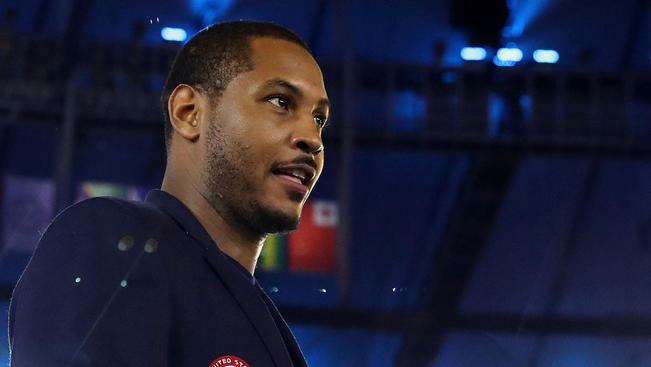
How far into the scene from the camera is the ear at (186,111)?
47.7 inches

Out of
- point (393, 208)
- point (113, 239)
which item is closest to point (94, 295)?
point (113, 239)

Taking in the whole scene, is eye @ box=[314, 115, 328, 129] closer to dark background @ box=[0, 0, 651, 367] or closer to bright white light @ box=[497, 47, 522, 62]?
dark background @ box=[0, 0, 651, 367]

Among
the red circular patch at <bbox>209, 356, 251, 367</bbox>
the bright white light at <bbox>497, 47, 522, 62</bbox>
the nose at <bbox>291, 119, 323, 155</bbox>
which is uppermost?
the bright white light at <bbox>497, 47, 522, 62</bbox>

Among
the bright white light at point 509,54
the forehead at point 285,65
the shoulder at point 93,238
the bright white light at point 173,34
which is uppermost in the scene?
the bright white light at point 173,34

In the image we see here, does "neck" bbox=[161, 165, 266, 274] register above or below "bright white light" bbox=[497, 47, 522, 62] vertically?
below

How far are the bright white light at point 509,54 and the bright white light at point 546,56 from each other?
0.34 meters

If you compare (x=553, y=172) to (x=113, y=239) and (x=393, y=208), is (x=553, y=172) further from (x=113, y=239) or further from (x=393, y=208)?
(x=113, y=239)

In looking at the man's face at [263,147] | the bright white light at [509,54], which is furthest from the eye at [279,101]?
the bright white light at [509,54]

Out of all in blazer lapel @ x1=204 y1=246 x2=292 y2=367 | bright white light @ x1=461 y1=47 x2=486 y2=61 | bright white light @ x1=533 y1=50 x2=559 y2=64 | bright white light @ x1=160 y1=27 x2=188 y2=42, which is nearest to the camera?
blazer lapel @ x1=204 y1=246 x2=292 y2=367

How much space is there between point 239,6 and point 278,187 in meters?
11.7

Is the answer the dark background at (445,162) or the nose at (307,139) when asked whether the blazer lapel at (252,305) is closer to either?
the nose at (307,139)

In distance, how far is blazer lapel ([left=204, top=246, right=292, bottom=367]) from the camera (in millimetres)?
1027

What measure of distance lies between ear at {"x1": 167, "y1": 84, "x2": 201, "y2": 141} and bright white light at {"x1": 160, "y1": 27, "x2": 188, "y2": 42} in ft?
37.2

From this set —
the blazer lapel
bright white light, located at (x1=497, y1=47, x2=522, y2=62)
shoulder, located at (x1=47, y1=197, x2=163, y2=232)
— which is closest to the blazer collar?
the blazer lapel
